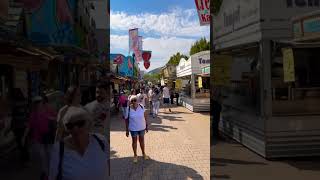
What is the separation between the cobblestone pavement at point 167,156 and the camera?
7.51 meters

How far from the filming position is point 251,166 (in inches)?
218

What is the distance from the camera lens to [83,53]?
3.93 metres

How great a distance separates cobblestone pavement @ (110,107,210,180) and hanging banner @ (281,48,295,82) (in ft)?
10.2

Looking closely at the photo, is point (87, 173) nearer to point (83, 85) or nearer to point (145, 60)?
point (83, 85)

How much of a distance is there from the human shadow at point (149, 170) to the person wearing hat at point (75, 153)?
168 inches

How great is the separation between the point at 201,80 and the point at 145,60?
616 inches

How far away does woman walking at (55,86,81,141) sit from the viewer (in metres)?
3.33

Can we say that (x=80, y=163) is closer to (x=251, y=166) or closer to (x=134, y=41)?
(x=251, y=166)

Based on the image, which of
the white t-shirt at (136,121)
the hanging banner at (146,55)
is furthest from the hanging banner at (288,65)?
the hanging banner at (146,55)

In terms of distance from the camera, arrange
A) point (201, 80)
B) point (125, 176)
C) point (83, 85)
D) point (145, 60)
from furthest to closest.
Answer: point (145, 60)
point (201, 80)
point (125, 176)
point (83, 85)

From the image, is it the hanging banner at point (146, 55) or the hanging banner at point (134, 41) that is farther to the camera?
the hanging banner at point (146, 55)

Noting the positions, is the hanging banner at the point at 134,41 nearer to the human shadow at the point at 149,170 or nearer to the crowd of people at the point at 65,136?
the human shadow at the point at 149,170

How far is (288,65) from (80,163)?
247 centimetres

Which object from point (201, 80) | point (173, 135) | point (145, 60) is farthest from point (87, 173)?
point (145, 60)
